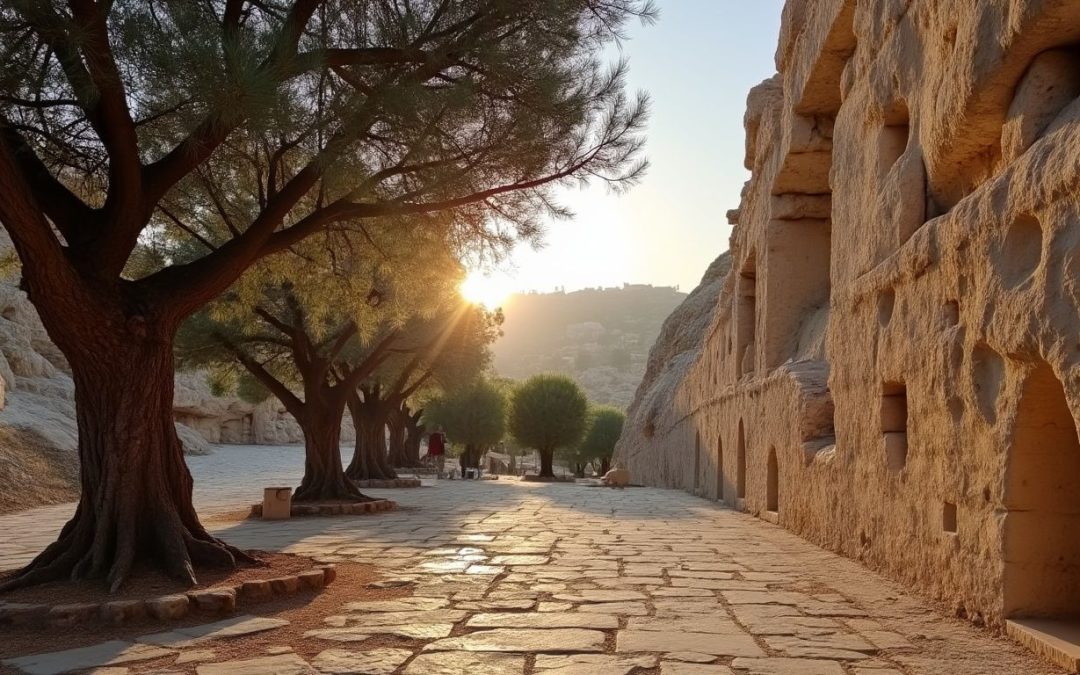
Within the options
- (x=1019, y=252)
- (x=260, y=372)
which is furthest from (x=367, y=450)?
(x=1019, y=252)

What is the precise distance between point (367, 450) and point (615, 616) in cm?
1769

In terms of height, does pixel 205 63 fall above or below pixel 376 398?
above

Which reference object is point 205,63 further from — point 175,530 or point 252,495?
point 252,495

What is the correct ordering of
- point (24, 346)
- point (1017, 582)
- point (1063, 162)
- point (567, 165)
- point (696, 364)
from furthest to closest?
point (24, 346)
point (696, 364)
point (567, 165)
point (1017, 582)
point (1063, 162)

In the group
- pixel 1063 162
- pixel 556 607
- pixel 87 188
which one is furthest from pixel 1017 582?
pixel 87 188

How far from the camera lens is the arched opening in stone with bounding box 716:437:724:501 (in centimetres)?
1574

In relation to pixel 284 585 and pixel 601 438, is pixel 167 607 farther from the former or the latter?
pixel 601 438

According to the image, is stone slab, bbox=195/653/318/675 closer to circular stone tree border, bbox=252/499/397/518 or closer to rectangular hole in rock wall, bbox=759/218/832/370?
circular stone tree border, bbox=252/499/397/518

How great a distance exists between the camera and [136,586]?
5332 millimetres

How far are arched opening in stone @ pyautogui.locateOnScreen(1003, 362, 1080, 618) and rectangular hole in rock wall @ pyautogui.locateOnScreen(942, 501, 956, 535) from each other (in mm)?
763

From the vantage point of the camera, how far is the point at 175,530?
5.78 metres

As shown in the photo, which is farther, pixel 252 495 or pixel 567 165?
pixel 252 495

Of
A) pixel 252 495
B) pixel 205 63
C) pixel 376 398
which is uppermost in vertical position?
pixel 205 63

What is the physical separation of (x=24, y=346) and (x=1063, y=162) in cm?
2706
